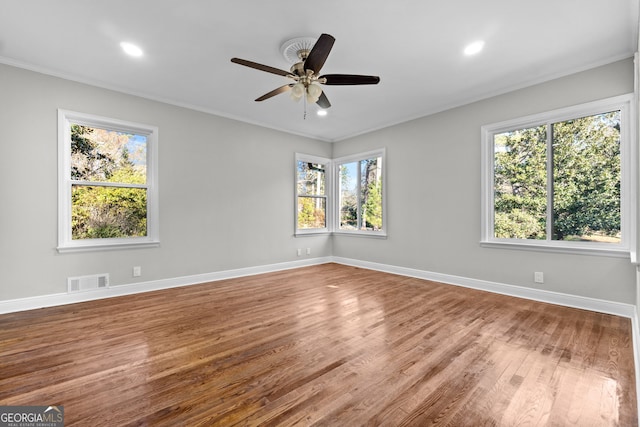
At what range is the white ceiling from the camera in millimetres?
2311

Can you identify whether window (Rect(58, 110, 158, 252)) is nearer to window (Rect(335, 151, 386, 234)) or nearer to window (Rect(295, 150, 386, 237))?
window (Rect(295, 150, 386, 237))

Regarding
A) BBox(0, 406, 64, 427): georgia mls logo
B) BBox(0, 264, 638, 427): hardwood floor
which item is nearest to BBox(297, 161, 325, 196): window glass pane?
BBox(0, 264, 638, 427): hardwood floor

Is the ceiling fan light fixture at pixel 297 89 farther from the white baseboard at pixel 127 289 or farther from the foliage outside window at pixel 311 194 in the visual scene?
the white baseboard at pixel 127 289

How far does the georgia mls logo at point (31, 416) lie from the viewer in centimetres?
146

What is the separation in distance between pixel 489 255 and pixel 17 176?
230 inches

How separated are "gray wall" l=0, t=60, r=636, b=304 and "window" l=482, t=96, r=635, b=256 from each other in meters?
0.15

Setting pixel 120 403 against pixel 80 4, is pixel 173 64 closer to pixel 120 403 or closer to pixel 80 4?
pixel 80 4

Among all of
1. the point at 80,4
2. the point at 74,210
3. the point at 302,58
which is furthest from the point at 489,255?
the point at 74,210

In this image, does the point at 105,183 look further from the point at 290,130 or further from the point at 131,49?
the point at 290,130

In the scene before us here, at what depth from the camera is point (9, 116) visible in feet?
10.2

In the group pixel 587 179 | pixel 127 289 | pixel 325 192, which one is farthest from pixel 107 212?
pixel 587 179

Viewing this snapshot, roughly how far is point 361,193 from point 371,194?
0.90ft

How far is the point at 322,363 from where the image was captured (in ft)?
6.64

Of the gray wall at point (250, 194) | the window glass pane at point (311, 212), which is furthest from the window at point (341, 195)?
the gray wall at point (250, 194)
